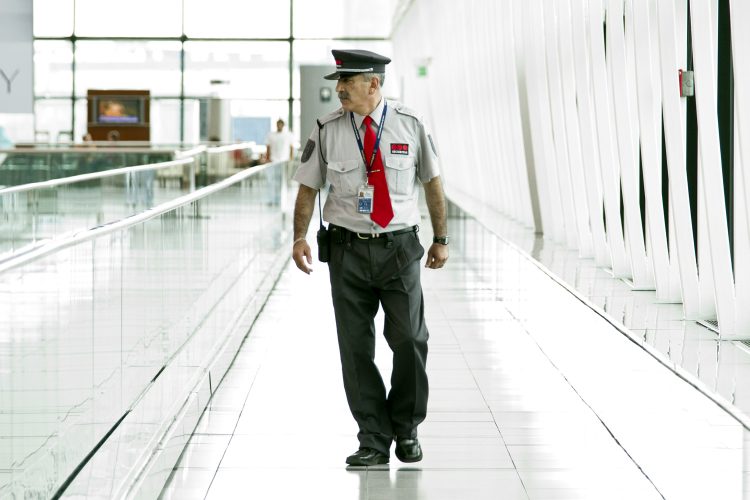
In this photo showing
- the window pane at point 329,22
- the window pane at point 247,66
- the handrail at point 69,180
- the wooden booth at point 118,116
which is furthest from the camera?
the window pane at point 247,66

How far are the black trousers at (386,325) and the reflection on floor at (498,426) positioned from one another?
0.80ft

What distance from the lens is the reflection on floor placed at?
549 centimetres

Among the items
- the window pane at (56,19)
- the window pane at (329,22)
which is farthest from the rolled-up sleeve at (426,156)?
the window pane at (56,19)

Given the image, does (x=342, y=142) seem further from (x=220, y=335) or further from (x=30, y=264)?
(x=220, y=335)

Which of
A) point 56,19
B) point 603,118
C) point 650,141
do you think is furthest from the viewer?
point 56,19

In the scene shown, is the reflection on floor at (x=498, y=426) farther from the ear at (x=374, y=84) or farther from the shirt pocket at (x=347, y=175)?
the ear at (x=374, y=84)

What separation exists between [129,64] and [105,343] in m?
35.0

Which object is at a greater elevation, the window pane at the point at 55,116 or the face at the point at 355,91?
the window pane at the point at 55,116

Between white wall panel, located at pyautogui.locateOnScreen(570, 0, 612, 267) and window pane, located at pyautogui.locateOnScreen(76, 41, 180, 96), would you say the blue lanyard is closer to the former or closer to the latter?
white wall panel, located at pyautogui.locateOnScreen(570, 0, 612, 267)

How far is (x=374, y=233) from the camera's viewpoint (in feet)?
18.9

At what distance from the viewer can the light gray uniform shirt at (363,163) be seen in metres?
5.78

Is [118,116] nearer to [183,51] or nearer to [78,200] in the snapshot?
[183,51]

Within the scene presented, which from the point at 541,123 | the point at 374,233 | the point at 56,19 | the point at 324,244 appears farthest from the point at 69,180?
the point at 56,19


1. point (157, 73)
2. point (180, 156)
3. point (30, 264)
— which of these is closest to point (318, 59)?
point (157, 73)
